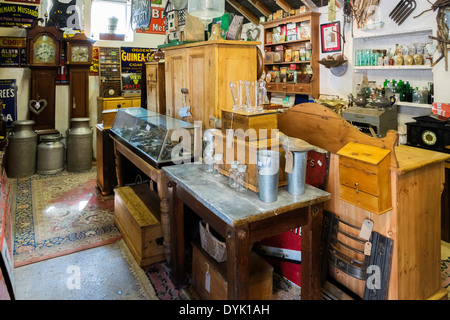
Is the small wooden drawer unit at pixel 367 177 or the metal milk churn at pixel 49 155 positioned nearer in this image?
the small wooden drawer unit at pixel 367 177

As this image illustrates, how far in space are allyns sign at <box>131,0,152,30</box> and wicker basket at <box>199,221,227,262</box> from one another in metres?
2.78

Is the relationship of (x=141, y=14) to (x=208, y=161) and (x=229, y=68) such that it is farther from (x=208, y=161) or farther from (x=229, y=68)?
(x=208, y=161)

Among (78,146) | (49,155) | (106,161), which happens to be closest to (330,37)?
(106,161)

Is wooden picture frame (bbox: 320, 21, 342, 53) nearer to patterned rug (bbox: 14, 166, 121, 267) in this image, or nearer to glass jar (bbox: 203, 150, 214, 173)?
glass jar (bbox: 203, 150, 214, 173)

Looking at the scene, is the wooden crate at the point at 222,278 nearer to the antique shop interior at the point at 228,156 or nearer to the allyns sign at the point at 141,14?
the antique shop interior at the point at 228,156

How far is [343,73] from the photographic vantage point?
5.49m

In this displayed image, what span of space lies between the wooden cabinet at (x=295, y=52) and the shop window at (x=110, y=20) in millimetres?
2825

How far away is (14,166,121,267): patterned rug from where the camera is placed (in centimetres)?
334

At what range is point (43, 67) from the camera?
226 inches

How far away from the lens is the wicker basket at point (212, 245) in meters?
2.35

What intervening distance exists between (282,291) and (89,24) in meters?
6.10

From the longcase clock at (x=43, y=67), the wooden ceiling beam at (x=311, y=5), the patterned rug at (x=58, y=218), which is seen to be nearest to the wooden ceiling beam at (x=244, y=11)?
the wooden ceiling beam at (x=311, y=5)
